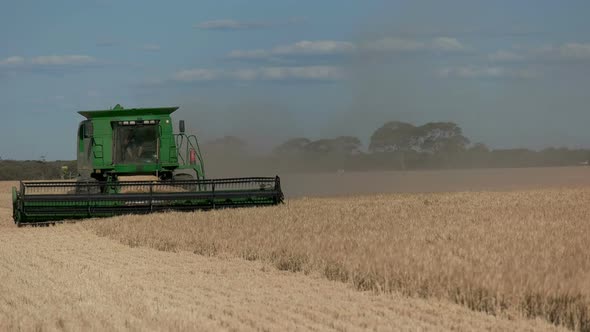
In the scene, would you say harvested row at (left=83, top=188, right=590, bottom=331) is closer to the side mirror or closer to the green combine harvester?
the green combine harvester

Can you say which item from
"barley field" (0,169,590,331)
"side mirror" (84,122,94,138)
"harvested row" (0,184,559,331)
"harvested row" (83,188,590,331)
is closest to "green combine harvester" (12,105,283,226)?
"side mirror" (84,122,94,138)

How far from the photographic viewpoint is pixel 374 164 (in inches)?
1884

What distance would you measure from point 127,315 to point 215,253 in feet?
12.9

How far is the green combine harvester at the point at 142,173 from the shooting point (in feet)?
48.7

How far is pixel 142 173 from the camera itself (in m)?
16.3

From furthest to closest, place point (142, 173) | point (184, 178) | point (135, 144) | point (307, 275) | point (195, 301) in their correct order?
1. point (135, 144)
2. point (184, 178)
3. point (142, 173)
4. point (307, 275)
5. point (195, 301)

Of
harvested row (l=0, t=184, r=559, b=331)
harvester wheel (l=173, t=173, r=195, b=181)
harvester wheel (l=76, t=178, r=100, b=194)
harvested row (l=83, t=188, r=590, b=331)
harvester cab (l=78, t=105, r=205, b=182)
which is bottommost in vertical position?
harvested row (l=0, t=184, r=559, b=331)

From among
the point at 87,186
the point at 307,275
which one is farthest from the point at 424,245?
the point at 87,186

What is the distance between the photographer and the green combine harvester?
14.9 metres

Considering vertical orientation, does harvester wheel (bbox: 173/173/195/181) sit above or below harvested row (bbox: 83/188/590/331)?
above

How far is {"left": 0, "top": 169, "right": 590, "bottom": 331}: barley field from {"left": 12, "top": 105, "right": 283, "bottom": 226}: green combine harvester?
216cm

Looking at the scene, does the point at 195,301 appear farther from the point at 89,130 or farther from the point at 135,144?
the point at 135,144

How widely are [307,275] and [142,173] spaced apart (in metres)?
9.28

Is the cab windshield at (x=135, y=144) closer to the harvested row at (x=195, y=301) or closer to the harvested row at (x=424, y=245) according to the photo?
the harvested row at (x=424, y=245)
